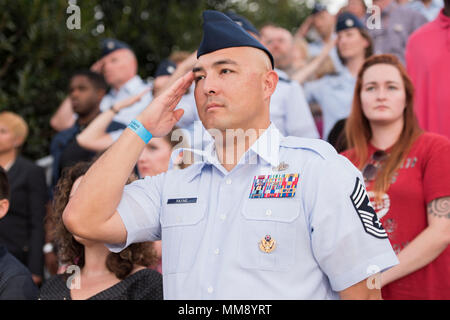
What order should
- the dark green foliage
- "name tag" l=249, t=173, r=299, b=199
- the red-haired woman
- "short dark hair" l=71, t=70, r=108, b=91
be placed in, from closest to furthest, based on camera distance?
1. "name tag" l=249, t=173, r=299, b=199
2. the red-haired woman
3. "short dark hair" l=71, t=70, r=108, b=91
4. the dark green foliage

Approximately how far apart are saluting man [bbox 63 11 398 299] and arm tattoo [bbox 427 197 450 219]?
1.20m

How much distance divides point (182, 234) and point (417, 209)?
63.6 inches

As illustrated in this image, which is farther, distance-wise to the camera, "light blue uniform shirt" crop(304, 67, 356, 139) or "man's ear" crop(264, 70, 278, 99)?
"light blue uniform shirt" crop(304, 67, 356, 139)

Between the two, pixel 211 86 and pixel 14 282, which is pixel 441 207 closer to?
pixel 211 86

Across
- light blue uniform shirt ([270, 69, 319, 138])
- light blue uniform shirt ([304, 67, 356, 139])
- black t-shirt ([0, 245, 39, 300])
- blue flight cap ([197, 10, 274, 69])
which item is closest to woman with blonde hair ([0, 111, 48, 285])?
black t-shirt ([0, 245, 39, 300])

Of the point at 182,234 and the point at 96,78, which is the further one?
the point at 96,78

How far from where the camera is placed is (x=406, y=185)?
11.5ft

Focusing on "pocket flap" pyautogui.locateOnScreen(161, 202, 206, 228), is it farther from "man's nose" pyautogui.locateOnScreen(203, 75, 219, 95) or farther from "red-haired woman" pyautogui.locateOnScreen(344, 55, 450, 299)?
"red-haired woman" pyautogui.locateOnScreen(344, 55, 450, 299)

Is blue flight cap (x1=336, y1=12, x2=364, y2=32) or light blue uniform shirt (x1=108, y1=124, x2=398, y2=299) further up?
blue flight cap (x1=336, y1=12, x2=364, y2=32)

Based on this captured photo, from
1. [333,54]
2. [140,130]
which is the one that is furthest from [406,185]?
[333,54]

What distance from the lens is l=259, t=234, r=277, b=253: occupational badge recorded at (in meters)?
2.31

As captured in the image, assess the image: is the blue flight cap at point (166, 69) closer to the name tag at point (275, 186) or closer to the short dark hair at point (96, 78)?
the short dark hair at point (96, 78)

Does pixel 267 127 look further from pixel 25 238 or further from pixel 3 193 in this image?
pixel 25 238
